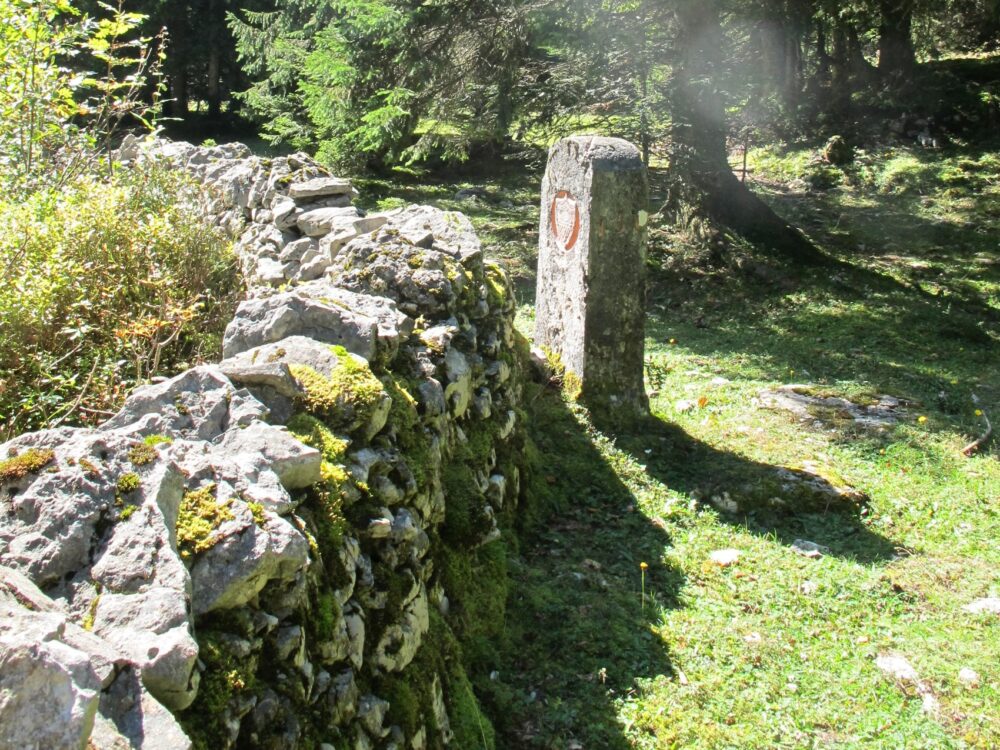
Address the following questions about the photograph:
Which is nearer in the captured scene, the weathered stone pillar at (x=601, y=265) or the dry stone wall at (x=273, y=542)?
the dry stone wall at (x=273, y=542)

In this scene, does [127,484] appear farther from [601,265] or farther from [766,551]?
[601,265]

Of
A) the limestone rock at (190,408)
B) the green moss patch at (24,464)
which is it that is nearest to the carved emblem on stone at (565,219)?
the limestone rock at (190,408)

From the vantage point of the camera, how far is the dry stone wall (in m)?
1.88

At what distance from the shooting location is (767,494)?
612cm

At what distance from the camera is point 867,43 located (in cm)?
2647

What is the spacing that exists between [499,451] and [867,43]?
25598 millimetres

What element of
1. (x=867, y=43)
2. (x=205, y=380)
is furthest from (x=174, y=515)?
(x=867, y=43)

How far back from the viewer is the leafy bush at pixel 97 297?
399cm

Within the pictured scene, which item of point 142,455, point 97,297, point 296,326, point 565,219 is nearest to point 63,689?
point 142,455

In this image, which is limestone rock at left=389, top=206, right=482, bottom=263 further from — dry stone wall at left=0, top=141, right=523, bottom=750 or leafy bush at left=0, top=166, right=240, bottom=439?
leafy bush at left=0, top=166, right=240, bottom=439

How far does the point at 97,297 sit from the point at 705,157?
9.65m

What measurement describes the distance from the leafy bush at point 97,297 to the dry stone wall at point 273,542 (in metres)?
0.78

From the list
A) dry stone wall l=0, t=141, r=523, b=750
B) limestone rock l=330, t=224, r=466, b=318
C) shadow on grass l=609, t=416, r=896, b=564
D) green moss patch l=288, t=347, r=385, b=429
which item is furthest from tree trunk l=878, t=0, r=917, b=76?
green moss patch l=288, t=347, r=385, b=429

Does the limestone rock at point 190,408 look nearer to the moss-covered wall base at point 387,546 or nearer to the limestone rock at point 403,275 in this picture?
the moss-covered wall base at point 387,546
